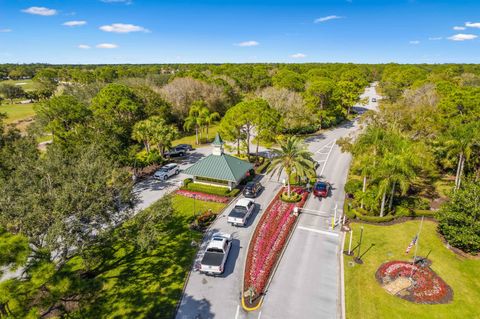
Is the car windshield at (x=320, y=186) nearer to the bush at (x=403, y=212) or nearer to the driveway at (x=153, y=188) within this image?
the bush at (x=403, y=212)

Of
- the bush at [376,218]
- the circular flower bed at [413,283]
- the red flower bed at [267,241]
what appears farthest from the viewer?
the bush at [376,218]

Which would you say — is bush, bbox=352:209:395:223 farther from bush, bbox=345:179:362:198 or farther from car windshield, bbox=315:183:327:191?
car windshield, bbox=315:183:327:191

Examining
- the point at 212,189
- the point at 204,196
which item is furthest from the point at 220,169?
the point at 204,196

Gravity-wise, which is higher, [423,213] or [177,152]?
[177,152]

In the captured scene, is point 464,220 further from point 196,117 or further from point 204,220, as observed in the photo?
point 196,117

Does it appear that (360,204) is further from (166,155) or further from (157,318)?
(166,155)

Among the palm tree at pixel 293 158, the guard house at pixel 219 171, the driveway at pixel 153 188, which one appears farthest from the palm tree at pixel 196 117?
the palm tree at pixel 293 158

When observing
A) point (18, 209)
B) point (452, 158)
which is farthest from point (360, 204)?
point (18, 209)
